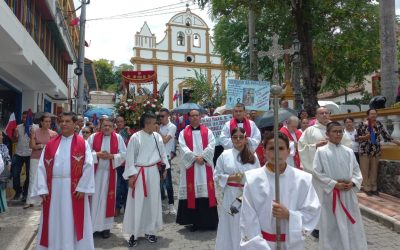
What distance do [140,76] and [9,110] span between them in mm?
4915

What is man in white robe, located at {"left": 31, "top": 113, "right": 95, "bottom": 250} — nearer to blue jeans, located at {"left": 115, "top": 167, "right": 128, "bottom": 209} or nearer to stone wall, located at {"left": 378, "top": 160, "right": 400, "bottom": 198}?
blue jeans, located at {"left": 115, "top": 167, "right": 128, "bottom": 209}

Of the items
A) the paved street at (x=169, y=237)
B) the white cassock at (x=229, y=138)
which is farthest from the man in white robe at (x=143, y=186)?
→ the white cassock at (x=229, y=138)

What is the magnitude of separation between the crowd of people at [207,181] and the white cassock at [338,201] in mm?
12

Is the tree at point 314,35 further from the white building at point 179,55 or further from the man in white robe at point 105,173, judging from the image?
the white building at point 179,55

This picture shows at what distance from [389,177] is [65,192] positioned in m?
6.44

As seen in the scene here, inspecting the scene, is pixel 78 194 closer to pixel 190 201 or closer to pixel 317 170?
pixel 190 201

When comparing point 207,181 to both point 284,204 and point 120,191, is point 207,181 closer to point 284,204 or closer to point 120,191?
point 120,191

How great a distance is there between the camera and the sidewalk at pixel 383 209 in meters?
6.47

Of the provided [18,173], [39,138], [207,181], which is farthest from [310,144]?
[18,173]

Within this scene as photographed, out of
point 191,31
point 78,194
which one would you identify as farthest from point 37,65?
point 191,31

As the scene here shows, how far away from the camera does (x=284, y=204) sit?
3.28 meters

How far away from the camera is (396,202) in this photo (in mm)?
7691

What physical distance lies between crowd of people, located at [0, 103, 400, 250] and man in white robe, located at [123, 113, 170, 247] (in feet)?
0.05

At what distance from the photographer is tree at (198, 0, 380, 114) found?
12.8m
